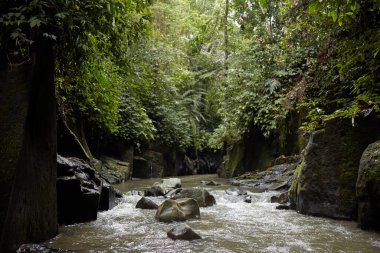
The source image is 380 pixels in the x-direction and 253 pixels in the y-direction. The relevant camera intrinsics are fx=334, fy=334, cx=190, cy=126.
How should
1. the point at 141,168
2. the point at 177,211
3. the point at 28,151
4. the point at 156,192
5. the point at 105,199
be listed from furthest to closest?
the point at 141,168 → the point at 156,192 → the point at 105,199 → the point at 177,211 → the point at 28,151

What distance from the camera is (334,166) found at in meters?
6.51

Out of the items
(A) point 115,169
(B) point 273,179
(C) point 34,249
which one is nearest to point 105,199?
(C) point 34,249

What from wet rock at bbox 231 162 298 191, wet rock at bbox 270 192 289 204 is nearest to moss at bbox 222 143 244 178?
wet rock at bbox 231 162 298 191

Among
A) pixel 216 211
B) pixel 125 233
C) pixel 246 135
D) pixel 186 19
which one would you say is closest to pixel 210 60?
pixel 186 19

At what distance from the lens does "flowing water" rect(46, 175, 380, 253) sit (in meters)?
4.43

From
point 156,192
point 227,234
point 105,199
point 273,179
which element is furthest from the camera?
point 273,179

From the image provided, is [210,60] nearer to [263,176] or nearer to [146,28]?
[263,176]

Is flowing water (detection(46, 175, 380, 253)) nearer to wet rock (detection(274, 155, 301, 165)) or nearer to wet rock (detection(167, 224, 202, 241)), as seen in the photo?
wet rock (detection(167, 224, 202, 241))

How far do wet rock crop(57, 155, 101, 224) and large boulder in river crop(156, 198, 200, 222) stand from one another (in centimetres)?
127

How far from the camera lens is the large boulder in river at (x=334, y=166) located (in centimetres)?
628

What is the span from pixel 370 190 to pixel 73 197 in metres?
4.88

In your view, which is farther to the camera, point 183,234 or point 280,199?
point 280,199

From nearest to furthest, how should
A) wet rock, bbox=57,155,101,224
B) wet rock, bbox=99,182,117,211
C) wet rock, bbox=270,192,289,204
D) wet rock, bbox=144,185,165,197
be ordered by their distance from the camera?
1. wet rock, bbox=57,155,101,224
2. wet rock, bbox=99,182,117,211
3. wet rock, bbox=270,192,289,204
4. wet rock, bbox=144,185,165,197

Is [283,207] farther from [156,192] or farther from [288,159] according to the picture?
[288,159]
